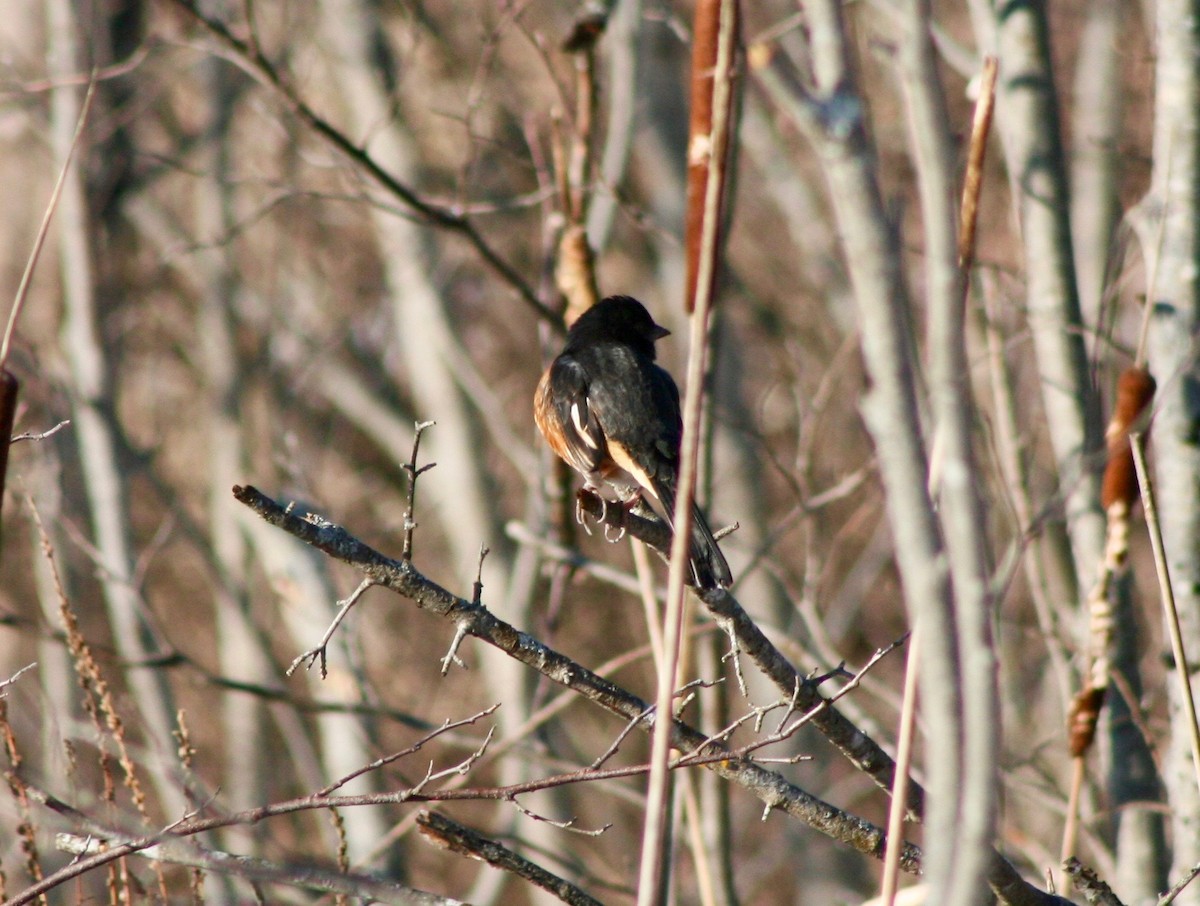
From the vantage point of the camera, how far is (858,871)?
28.6 ft

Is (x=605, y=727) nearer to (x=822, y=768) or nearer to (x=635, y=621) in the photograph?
(x=635, y=621)

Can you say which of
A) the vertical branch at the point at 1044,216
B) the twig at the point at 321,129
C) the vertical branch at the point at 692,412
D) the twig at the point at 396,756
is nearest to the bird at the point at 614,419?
the twig at the point at 321,129

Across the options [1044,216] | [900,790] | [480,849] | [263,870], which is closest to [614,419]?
[1044,216]

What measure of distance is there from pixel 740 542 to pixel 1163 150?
3.69m

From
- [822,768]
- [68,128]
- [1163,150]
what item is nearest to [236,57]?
[68,128]

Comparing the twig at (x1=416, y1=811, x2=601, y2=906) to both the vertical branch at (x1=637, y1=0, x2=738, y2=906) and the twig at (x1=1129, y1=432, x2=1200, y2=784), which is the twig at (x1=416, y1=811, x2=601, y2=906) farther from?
the twig at (x1=1129, y1=432, x2=1200, y2=784)

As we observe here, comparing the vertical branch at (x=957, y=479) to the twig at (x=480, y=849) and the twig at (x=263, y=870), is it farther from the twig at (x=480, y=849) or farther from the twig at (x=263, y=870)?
the twig at (x=480, y=849)

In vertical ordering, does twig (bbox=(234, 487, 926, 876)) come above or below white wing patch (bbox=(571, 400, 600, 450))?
below

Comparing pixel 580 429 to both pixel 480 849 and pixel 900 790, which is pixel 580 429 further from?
pixel 900 790

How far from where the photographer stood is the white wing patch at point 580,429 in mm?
3912

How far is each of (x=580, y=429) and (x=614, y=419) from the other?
0.11 metres

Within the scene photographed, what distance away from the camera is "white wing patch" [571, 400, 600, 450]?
3912mm

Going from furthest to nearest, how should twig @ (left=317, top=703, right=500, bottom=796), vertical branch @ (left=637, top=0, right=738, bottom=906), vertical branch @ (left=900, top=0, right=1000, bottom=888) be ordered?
twig @ (left=317, top=703, right=500, bottom=796), vertical branch @ (left=637, top=0, right=738, bottom=906), vertical branch @ (left=900, top=0, right=1000, bottom=888)

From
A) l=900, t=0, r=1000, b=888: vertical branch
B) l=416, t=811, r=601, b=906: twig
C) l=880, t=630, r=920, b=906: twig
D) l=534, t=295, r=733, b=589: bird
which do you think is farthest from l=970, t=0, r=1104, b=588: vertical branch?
l=900, t=0, r=1000, b=888: vertical branch
